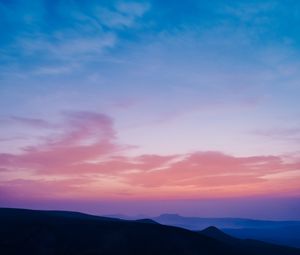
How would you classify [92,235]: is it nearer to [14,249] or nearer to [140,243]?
[140,243]

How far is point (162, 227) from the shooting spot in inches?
2168

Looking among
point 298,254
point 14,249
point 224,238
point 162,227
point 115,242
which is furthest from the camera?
point 224,238

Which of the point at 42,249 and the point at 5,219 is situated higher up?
the point at 5,219

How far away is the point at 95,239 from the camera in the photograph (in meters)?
48.1

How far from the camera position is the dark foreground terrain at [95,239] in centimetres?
4531

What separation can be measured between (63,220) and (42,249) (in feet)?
40.9

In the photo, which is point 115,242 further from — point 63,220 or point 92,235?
point 63,220

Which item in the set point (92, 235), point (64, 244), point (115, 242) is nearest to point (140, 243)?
point (115, 242)

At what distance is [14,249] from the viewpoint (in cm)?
4444

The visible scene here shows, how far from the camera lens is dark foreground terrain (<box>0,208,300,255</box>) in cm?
4531

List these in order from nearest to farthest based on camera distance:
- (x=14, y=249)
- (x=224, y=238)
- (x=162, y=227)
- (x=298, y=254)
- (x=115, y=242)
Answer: (x=14, y=249) → (x=115, y=242) → (x=162, y=227) → (x=298, y=254) → (x=224, y=238)

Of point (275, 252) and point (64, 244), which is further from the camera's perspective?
point (275, 252)

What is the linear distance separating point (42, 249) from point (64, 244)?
283cm

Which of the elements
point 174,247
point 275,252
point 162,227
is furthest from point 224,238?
point 174,247
